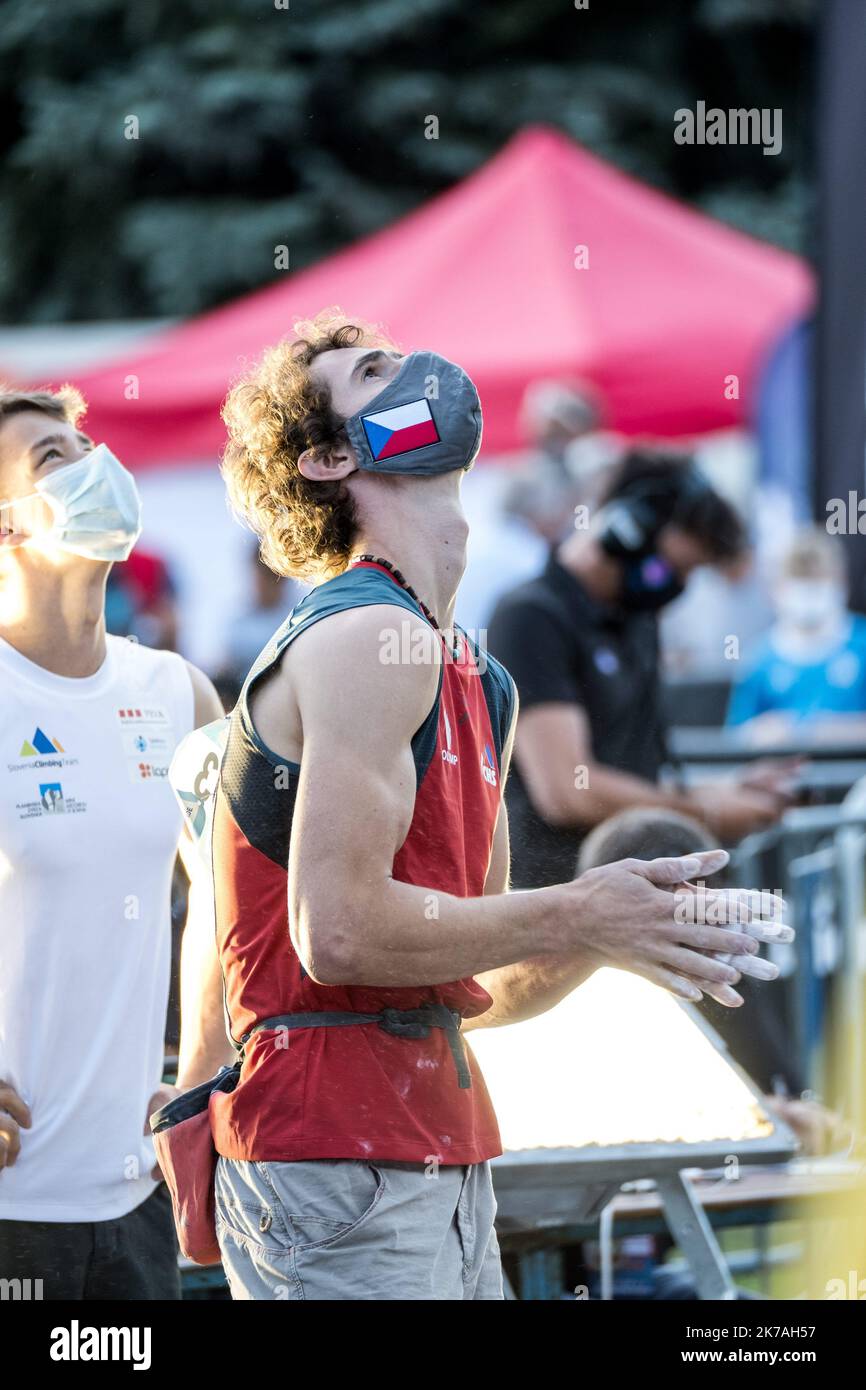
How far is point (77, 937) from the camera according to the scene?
281 centimetres

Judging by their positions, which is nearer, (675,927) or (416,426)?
(675,927)

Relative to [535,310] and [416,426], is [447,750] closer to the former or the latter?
[416,426]

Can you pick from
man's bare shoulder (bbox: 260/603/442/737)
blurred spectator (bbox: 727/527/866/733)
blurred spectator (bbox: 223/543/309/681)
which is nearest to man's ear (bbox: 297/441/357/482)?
man's bare shoulder (bbox: 260/603/442/737)

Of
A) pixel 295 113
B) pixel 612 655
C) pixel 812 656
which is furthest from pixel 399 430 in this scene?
pixel 295 113

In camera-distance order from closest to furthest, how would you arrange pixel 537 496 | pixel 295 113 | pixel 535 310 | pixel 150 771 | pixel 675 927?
pixel 675 927 < pixel 150 771 < pixel 537 496 < pixel 535 310 < pixel 295 113

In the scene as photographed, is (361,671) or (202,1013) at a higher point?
(361,671)

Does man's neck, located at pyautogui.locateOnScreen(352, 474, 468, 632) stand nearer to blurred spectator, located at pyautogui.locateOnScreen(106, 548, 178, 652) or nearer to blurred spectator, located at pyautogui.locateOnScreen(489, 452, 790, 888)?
blurred spectator, located at pyautogui.locateOnScreen(489, 452, 790, 888)

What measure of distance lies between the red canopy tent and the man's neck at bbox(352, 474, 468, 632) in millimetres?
6731

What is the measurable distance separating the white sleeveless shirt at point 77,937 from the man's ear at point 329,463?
2.26 feet

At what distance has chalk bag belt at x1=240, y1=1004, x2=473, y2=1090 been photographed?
89.8 inches

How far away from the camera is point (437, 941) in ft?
7.01

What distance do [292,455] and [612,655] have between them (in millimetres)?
2403

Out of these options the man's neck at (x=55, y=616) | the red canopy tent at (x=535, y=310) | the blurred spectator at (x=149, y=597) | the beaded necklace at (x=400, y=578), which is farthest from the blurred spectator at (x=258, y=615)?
the beaded necklace at (x=400, y=578)

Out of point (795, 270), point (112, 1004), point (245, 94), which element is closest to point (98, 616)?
point (112, 1004)
